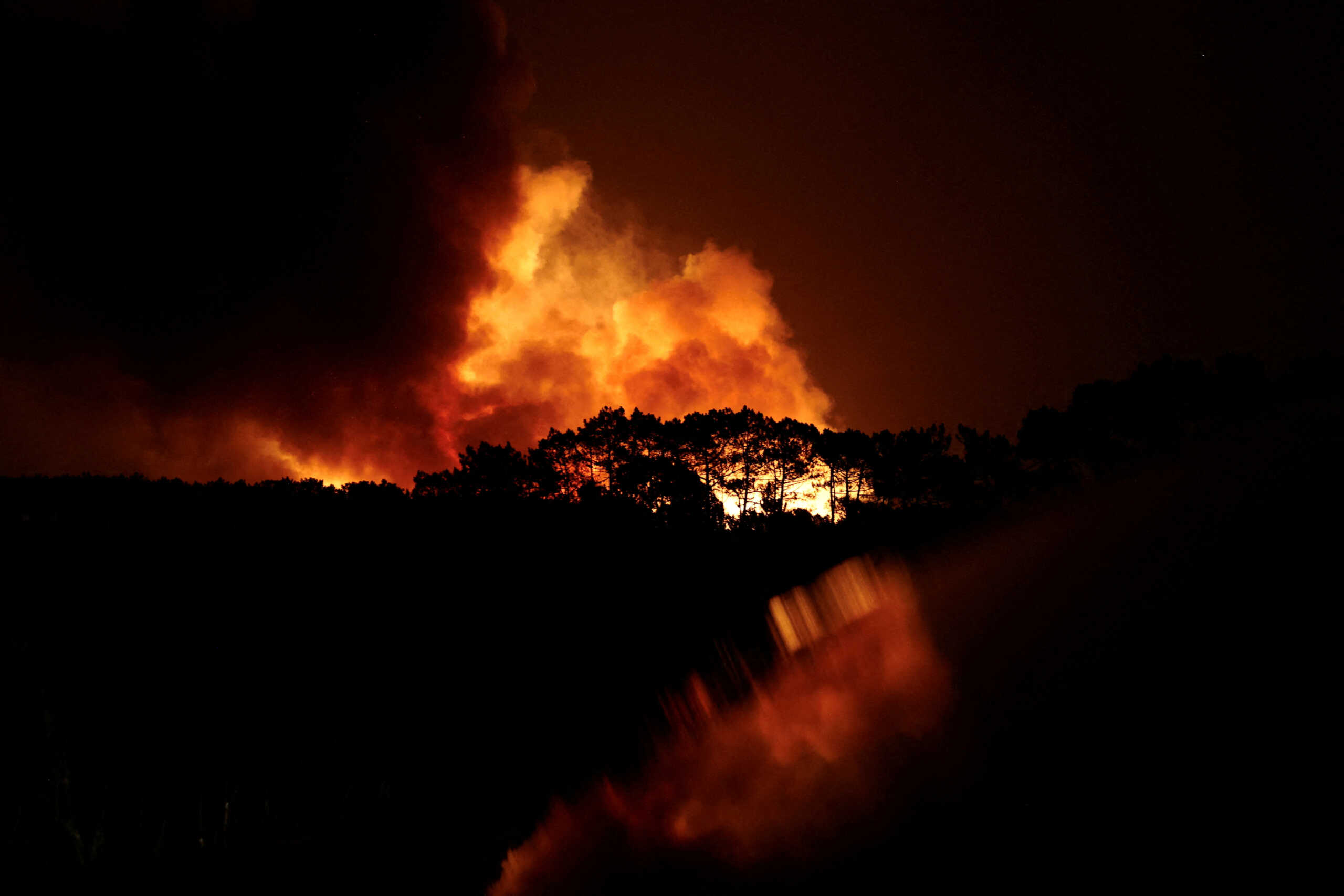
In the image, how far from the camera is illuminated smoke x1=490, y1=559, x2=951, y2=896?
9.97 ft

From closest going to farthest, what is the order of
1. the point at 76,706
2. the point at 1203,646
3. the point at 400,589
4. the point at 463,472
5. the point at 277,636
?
the point at 1203,646
the point at 76,706
the point at 277,636
the point at 400,589
the point at 463,472

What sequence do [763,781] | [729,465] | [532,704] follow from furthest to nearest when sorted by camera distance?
[729,465]
[532,704]
[763,781]

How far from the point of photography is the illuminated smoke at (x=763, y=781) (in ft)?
9.97

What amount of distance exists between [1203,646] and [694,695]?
4.12 metres

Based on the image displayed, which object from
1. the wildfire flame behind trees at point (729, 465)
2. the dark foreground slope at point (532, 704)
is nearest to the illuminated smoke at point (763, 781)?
the dark foreground slope at point (532, 704)

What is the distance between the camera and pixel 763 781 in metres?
3.62

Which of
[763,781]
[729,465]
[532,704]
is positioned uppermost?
[729,465]

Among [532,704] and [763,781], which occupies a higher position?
[532,704]

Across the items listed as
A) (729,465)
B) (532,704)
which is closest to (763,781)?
(532,704)

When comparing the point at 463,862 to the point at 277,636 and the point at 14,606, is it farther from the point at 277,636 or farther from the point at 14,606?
the point at 14,606

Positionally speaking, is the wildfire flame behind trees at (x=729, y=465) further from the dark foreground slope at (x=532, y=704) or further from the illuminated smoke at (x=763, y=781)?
the illuminated smoke at (x=763, y=781)

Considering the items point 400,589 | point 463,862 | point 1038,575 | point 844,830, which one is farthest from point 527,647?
point 1038,575

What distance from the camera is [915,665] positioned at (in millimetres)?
4844

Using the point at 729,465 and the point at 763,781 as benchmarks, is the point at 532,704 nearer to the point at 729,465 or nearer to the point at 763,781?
the point at 763,781
